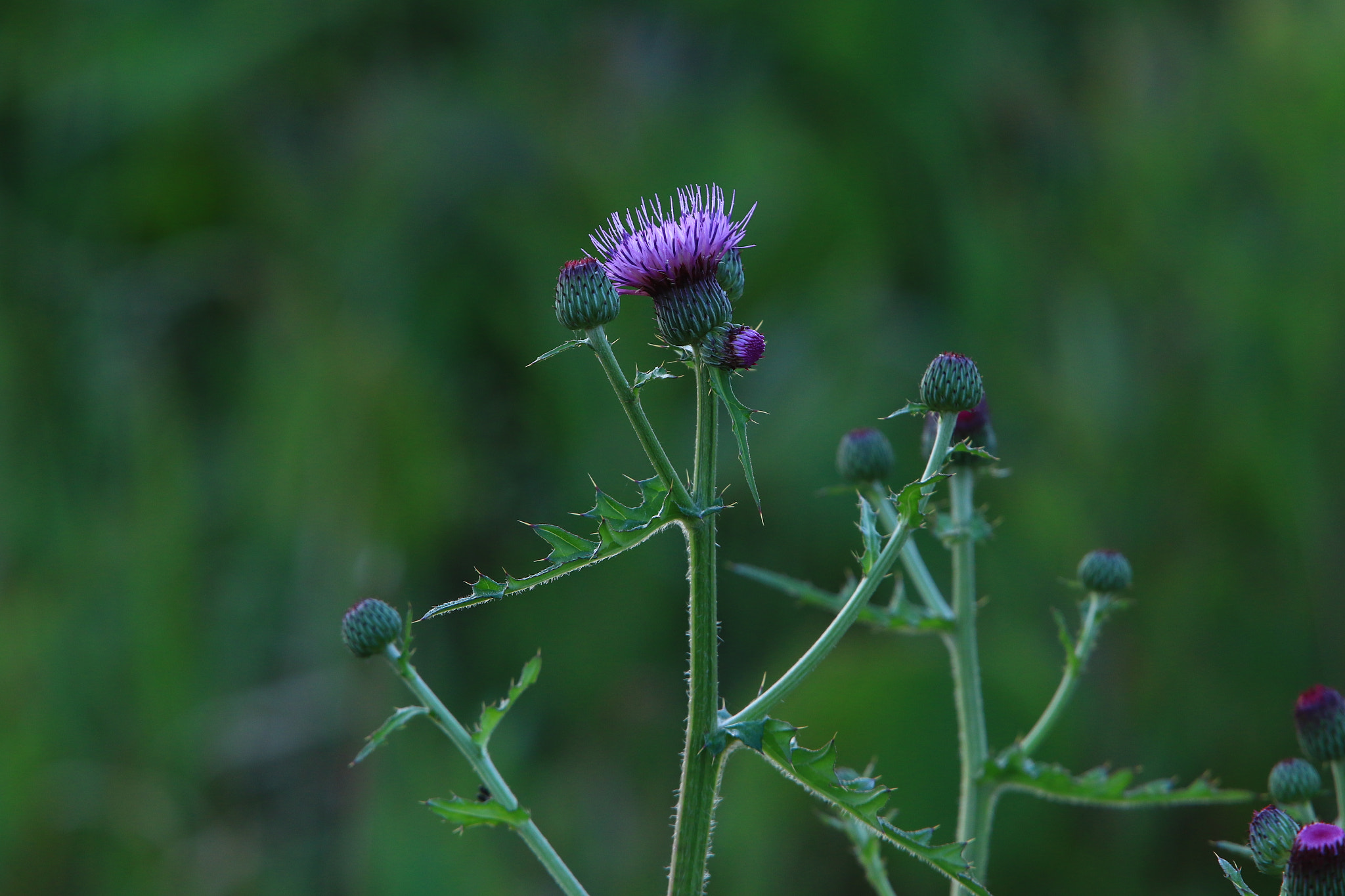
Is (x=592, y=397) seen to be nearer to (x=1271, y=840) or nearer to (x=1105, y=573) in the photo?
(x=1105, y=573)

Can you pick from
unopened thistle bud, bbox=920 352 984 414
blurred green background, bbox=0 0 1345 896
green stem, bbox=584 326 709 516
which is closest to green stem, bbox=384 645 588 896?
green stem, bbox=584 326 709 516

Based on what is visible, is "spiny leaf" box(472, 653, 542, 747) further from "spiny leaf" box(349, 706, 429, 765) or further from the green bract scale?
the green bract scale

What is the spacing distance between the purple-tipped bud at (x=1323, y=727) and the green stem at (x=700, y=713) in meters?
0.59

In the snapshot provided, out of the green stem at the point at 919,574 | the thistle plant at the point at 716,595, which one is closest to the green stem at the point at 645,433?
the thistle plant at the point at 716,595

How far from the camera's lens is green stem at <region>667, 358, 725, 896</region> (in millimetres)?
766

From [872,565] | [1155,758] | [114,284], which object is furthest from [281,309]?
[872,565]

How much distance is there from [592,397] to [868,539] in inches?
139

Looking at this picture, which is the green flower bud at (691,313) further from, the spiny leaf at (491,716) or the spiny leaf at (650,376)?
the spiny leaf at (491,716)

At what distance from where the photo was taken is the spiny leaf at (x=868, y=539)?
2.76 feet

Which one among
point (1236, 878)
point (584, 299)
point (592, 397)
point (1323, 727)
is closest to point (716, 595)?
point (584, 299)

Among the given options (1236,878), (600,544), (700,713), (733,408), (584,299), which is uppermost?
(584,299)

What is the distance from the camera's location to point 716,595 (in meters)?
0.97

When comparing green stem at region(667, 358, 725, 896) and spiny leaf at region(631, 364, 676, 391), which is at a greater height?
spiny leaf at region(631, 364, 676, 391)

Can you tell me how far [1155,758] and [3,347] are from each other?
410 centimetres
